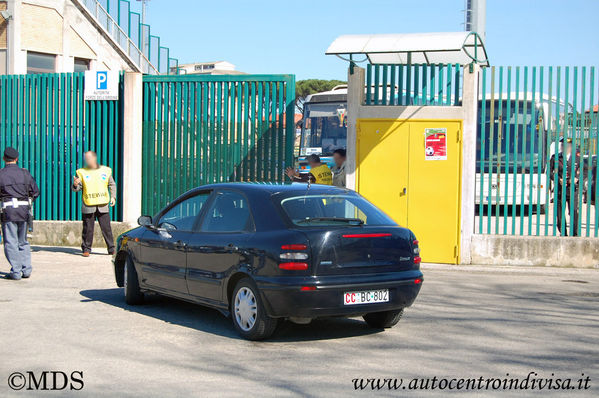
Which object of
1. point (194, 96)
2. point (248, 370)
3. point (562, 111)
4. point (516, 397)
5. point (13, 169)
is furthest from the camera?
point (194, 96)

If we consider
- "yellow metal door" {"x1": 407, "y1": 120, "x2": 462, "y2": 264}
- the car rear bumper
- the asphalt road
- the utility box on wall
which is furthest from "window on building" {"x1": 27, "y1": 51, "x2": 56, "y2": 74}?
the car rear bumper

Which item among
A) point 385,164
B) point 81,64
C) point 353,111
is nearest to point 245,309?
point 385,164

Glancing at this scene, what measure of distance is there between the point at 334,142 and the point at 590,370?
15784 millimetres

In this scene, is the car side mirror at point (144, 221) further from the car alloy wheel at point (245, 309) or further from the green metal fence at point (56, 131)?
the green metal fence at point (56, 131)

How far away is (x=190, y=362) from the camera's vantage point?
6.58m

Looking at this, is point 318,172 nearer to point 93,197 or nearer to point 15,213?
point 93,197

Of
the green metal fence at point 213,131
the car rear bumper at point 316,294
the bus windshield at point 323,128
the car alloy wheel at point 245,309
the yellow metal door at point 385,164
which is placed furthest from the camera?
the bus windshield at point 323,128

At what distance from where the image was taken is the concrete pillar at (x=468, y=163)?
1370 centimetres

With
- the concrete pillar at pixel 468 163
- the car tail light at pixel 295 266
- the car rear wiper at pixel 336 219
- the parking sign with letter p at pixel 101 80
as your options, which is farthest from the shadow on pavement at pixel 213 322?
the parking sign with letter p at pixel 101 80

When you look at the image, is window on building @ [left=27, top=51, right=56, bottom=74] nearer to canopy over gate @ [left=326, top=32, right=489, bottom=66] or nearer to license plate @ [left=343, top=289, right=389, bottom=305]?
canopy over gate @ [left=326, top=32, right=489, bottom=66]

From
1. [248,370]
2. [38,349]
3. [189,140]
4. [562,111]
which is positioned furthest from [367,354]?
[189,140]

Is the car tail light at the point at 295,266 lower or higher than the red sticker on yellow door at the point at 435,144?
lower

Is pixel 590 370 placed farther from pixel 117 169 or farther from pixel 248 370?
pixel 117 169

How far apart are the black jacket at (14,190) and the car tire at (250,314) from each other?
5038 millimetres
